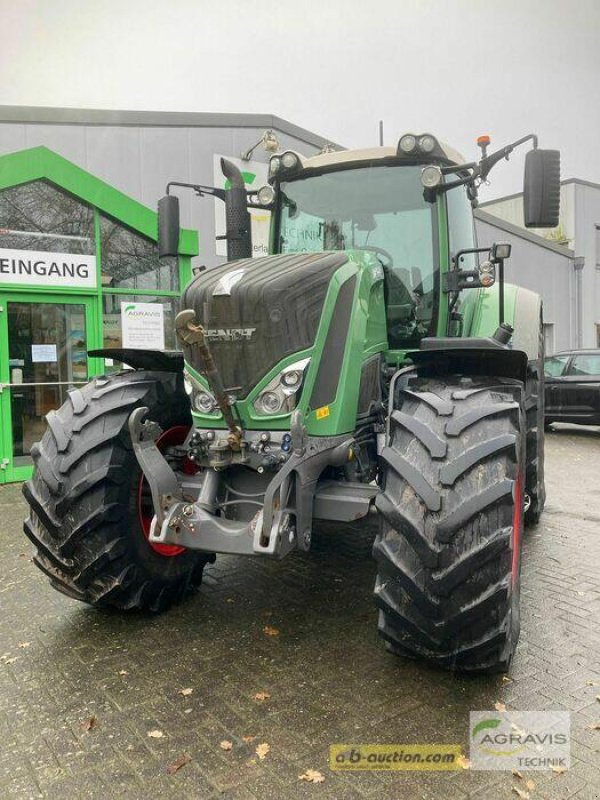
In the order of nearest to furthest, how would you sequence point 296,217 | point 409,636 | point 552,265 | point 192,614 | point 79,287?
point 409,636
point 192,614
point 296,217
point 79,287
point 552,265

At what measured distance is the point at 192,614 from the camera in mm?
3836

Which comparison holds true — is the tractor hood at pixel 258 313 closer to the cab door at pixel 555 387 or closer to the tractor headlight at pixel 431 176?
the tractor headlight at pixel 431 176

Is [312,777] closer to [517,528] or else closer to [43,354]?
[517,528]

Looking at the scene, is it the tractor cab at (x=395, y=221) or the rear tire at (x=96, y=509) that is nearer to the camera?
the rear tire at (x=96, y=509)

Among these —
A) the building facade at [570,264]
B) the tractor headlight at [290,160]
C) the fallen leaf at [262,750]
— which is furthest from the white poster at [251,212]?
the building facade at [570,264]

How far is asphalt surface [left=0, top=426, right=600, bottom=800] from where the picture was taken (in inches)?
93.3

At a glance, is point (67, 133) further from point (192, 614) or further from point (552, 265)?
point (552, 265)

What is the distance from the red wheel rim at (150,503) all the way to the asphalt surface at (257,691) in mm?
390

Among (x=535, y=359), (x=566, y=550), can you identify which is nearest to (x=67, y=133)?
(x=535, y=359)

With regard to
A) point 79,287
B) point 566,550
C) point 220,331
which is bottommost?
point 566,550

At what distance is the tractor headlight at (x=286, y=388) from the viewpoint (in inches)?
127

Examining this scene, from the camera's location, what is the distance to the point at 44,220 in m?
8.37

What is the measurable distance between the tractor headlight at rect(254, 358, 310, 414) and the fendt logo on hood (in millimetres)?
255

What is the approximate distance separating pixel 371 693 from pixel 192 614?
4.36 ft
